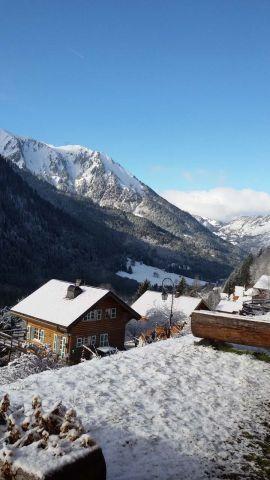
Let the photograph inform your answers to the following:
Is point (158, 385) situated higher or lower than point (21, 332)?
higher

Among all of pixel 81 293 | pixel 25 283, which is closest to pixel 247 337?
pixel 81 293

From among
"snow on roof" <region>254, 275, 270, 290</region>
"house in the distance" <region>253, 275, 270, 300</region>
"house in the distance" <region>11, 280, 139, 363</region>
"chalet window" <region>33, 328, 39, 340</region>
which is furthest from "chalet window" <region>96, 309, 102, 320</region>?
"snow on roof" <region>254, 275, 270, 290</region>

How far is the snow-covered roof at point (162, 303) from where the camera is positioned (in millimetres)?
53562

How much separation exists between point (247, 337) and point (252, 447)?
6619mm

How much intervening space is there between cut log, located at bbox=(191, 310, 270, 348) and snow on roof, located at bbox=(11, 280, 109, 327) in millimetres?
23335

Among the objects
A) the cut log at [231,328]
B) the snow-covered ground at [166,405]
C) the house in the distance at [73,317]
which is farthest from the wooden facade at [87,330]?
the snow-covered ground at [166,405]

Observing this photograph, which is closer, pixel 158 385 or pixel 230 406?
pixel 230 406

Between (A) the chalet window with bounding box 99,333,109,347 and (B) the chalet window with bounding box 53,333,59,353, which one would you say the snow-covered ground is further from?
(A) the chalet window with bounding box 99,333,109,347

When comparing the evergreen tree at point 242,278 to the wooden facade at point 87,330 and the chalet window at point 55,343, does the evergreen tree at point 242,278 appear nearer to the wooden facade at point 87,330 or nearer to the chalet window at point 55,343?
the wooden facade at point 87,330

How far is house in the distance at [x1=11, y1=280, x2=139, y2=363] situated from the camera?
1480 inches

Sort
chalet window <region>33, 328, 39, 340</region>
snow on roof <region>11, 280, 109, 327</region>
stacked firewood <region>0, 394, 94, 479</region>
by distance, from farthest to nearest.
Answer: chalet window <region>33, 328, 39, 340</region>, snow on roof <region>11, 280, 109, 327</region>, stacked firewood <region>0, 394, 94, 479</region>

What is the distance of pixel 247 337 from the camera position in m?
14.4

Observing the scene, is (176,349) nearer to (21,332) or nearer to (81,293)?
(81,293)

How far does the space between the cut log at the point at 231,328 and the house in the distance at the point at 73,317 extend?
23.2 meters
